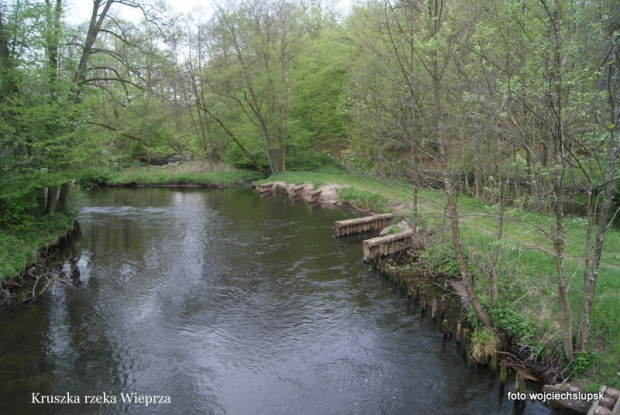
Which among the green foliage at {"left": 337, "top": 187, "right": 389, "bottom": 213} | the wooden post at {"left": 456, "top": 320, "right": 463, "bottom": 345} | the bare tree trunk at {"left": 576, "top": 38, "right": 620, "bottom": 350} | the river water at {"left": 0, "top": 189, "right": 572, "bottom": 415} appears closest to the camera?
the bare tree trunk at {"left": 576, "top": 38, "right": 620, "bottom": 350}

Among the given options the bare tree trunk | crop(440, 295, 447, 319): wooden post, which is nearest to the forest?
the bare tree trunk

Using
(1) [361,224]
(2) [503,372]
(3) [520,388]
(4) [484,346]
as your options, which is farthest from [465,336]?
(1) [361,224]

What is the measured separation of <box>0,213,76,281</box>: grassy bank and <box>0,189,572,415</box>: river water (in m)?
1.17

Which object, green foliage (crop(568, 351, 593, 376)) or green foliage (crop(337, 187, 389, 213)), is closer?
green foliage (crop(568, 351, 593, 376))

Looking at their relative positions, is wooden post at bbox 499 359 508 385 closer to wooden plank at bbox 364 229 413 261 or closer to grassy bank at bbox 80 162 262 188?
wooden plank at bbox 364 229 413 261

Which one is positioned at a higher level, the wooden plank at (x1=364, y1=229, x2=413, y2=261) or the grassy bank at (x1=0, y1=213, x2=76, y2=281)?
the grassy bank at (x1=0, y1=213, x2=76, y2=281)

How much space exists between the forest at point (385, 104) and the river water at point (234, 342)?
200 centimetres

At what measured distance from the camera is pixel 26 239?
1229cm

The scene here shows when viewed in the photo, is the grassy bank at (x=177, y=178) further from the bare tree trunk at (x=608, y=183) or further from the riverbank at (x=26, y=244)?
the bare tree trunk at (x=608, y=183)

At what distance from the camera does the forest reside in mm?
5887

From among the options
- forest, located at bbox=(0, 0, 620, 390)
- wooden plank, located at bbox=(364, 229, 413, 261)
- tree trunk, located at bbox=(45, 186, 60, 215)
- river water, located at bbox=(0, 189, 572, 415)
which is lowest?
river water, located at bbox=(0, 189, 572, 415)

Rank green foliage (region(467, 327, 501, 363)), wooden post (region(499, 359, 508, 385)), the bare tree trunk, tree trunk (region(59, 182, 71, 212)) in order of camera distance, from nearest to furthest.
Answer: the bare tree trunk
wooden post (region(499, 359, 508, 385))
green foliage (region(467, 327, 501, 363))
tree trunk (region(59, 182, 71, 212))

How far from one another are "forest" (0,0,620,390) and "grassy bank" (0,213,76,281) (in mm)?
501

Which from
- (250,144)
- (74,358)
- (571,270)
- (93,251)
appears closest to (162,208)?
(93,251)
